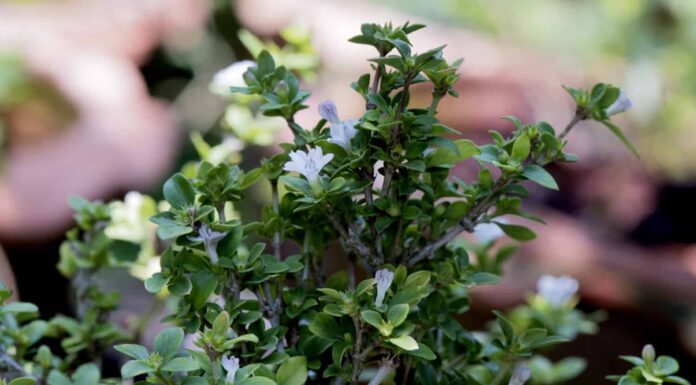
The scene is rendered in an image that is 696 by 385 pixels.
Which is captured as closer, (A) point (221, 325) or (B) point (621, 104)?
(A) point (221, 325)

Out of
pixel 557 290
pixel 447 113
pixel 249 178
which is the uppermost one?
pixel 249 178

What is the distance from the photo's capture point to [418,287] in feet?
1.65

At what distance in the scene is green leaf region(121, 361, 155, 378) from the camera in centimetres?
46

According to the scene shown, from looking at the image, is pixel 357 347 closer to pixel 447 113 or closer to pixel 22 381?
pixel 22 381

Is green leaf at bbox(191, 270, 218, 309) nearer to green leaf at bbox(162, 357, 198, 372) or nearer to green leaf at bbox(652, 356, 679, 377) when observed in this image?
green leaf at bbox(162, 357, 198, 372)

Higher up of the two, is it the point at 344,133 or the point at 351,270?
the point at 344,133

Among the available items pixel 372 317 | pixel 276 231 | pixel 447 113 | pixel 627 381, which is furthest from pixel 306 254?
pixel 447 113

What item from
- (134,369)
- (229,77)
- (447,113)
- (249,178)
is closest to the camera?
(134,369)

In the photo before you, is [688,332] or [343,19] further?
[343,19]

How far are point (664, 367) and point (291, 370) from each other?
288mm

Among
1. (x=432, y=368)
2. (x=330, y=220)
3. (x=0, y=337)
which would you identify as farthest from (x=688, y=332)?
(x=0, y=337)

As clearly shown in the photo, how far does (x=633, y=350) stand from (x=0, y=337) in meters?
1.04

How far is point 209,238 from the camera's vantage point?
0.52 meters

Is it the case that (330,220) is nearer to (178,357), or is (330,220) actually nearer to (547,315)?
(178,357)
